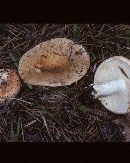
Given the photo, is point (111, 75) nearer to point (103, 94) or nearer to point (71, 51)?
point (103, 94)

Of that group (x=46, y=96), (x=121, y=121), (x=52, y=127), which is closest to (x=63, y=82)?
(x=46, y=96)

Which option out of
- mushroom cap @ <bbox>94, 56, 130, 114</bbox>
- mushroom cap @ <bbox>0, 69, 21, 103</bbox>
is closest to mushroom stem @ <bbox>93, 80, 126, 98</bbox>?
mushroom cap @ <bbox>94, 56, 130, 114</bbox>

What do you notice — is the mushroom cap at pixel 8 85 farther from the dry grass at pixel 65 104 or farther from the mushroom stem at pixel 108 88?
the mushroom stem at pixel 108 88

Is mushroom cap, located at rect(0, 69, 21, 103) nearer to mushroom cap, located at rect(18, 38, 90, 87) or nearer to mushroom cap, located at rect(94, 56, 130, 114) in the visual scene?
mushroom cap, located at rect(18, 38, 90, 87)

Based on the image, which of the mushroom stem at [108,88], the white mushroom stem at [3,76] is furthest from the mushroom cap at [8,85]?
the mushroom stem at [108,88]

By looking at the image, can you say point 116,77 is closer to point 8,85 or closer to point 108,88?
point 108,88

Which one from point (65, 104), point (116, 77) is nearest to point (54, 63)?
point (65, 104)

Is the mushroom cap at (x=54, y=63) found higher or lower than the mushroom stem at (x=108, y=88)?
higher
